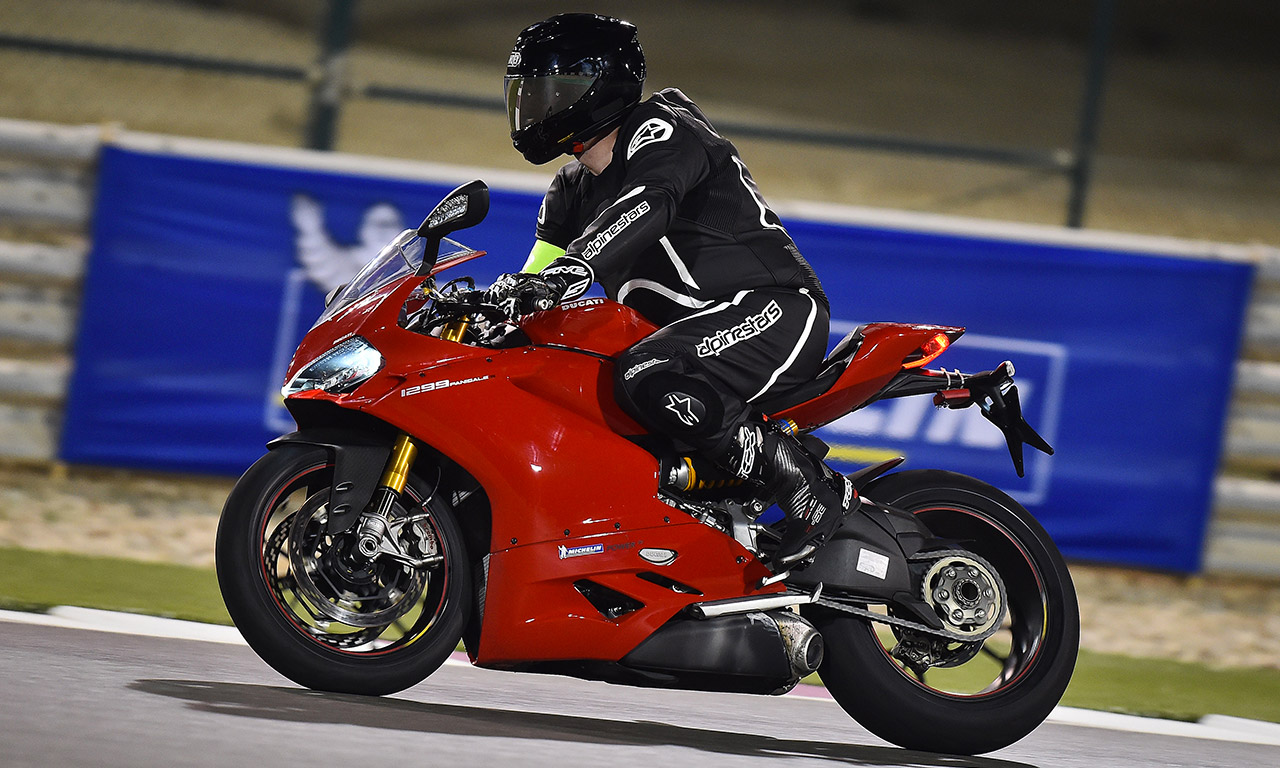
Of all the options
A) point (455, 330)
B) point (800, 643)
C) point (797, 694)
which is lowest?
point (797, 694)

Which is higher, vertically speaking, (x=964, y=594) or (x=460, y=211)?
(x=460, y=211)

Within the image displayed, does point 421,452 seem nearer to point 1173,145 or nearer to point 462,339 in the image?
point 462,339

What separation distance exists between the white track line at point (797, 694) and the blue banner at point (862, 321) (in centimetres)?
233

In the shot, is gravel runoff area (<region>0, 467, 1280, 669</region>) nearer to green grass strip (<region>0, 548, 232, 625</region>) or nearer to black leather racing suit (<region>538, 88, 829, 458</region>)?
green grass strip (<region>0, 548, 232, 625</region>)

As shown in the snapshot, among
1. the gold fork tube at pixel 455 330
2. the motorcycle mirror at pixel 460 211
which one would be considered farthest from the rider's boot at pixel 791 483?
the motorcycle mirror at pixel 460 211

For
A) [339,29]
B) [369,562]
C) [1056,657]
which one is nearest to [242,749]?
[369,562]

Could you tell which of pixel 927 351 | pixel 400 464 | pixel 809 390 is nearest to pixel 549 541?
pixel 400 464

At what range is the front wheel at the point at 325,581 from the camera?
4.51m

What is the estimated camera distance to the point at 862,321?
27.0 ft

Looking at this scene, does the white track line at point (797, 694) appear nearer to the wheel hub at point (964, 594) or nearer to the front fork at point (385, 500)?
the wheel hub at point (964, 594)

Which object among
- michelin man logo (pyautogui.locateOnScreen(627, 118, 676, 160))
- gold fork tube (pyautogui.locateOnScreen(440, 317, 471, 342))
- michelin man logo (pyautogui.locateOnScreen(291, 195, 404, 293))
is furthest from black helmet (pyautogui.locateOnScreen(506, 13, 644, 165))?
michelin man logo (pyautogui.locateOnScreen(291, 195, 404, 293))

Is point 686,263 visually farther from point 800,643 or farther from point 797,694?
point 797,694

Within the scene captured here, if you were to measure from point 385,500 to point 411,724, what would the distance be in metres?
0.60

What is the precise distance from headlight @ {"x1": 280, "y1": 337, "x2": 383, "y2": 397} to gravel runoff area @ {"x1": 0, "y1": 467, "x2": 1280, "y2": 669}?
9.77ft
